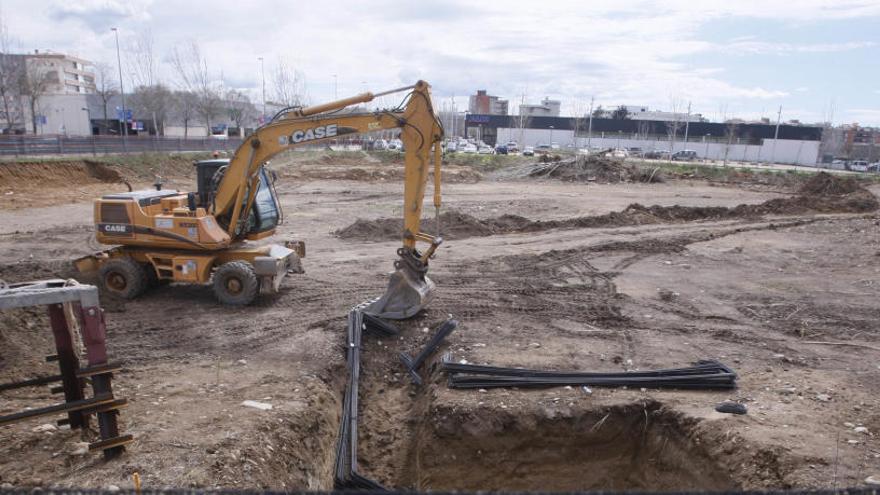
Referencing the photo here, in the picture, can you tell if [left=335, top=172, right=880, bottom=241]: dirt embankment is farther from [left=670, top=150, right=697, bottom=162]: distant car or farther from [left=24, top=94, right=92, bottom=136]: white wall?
[left=24, top=94, right=92, bottom=136]: white wall

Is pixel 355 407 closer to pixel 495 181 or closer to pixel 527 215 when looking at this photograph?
pixel 527 215

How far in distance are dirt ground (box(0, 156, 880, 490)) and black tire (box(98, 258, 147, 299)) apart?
21 cm

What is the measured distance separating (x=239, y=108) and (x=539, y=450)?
196 ft

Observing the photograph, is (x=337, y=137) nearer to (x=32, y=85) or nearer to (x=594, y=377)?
(x=594, y=377)

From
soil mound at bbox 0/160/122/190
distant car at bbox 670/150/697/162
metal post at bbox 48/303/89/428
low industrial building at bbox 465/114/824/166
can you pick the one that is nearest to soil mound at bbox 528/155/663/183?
soil mound at bbox 0/160/122/190

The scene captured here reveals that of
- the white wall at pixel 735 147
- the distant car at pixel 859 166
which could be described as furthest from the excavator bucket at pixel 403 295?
the distant car at pixel 859 166

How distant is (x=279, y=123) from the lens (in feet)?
32.0

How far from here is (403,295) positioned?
952 centimetres

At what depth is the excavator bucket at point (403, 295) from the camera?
9.46 m

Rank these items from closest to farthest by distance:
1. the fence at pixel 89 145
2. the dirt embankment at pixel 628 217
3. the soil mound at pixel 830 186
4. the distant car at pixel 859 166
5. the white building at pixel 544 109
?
the dirt embankment at pixel 628 217 < the soil mound at pixel 830 186 < the fence at pixel 89 145 < the distant car at pixel 859 166 < the white building at pixel 544 109

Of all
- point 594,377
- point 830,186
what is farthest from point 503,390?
point 830,186

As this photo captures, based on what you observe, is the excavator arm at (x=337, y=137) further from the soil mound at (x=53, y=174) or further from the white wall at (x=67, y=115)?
the white wall at (x=67, y=115)

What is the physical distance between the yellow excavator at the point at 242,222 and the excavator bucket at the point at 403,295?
2 centimetres

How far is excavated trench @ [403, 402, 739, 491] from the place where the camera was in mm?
6777
